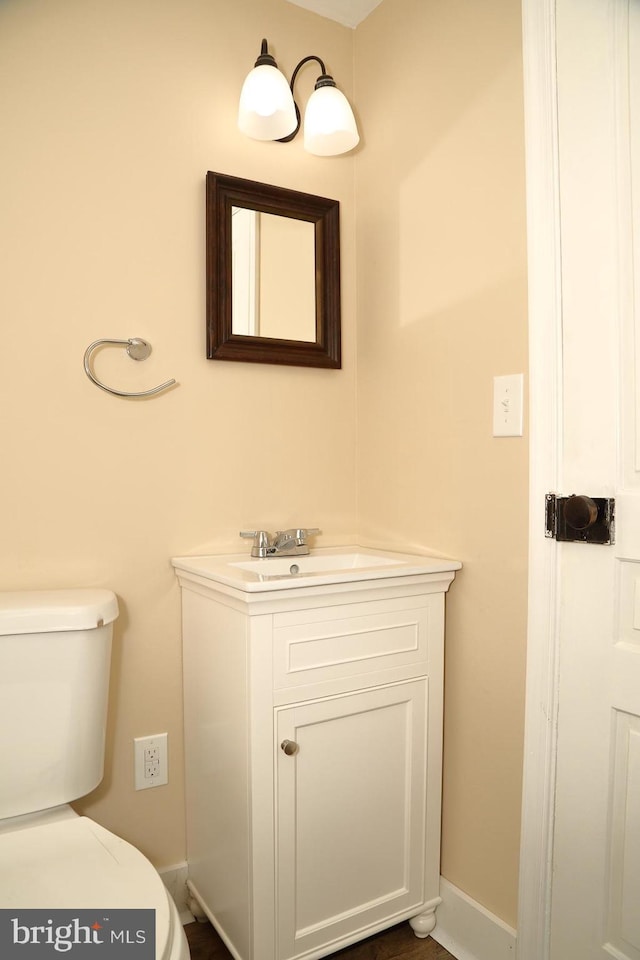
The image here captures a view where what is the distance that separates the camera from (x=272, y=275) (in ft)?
5.39

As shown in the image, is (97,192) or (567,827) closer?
(567,827)

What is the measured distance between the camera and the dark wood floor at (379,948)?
4.49 ft

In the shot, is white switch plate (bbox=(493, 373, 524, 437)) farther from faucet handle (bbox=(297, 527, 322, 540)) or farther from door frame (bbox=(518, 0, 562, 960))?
faucet handle (bbox=(297, 527, 322, 540))

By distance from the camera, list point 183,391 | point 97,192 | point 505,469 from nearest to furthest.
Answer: point 505,469, point 97,192, point 183,391

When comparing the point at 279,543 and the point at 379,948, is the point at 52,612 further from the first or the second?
the point at 379,948

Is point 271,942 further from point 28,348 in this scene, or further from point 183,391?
point 28,348

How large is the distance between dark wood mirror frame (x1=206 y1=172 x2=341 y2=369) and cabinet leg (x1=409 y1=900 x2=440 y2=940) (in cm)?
132

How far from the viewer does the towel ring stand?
1417 mm

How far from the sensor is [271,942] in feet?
3.98

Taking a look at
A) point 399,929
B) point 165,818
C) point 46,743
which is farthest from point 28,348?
point 399,929

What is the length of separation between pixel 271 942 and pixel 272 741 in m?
0.38

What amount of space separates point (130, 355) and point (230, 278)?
1.03ft

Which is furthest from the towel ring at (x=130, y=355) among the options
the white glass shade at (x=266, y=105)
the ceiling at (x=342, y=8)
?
the ceiling at (x=342, y=8)

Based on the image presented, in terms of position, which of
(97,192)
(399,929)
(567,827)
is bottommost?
(399,929)
